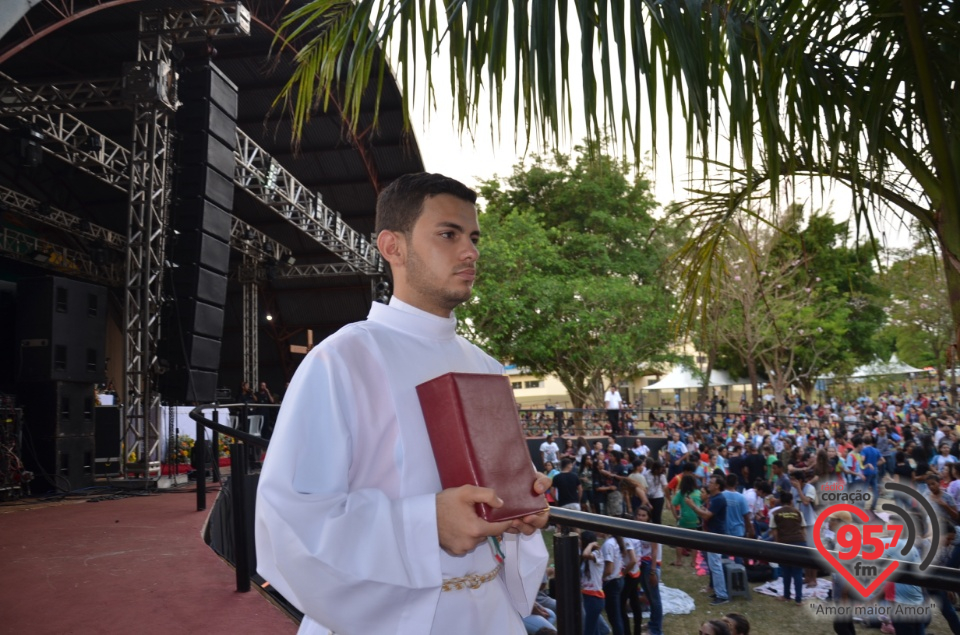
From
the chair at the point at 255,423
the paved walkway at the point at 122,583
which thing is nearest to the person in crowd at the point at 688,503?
the paved walkway at the point at 122,583

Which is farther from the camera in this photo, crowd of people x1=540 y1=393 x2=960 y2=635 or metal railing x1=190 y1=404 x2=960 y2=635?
crowd of people x1=540 y1=393 x2=960 y2=635

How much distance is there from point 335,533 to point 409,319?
48 cm

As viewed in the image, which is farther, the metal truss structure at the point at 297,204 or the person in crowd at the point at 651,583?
the metal truss structure at the point at 297,204

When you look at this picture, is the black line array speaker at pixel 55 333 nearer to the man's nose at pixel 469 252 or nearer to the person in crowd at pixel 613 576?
the person in crowd at pixel 613 576

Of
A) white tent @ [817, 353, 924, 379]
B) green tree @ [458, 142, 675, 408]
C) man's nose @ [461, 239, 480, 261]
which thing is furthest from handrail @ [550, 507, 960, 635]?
white tent @ [817, 353, 924, 379]

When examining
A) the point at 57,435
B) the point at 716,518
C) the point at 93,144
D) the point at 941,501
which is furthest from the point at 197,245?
the point at 941,501

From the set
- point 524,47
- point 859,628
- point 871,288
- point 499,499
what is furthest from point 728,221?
point 871,288

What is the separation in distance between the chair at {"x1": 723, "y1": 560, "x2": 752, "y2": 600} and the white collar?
813 cm

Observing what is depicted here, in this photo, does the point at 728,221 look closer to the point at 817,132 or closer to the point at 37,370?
the point at 817,132

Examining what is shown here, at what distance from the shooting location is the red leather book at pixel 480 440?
1.22 meters

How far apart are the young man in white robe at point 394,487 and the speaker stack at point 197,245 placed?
1007 centimetres

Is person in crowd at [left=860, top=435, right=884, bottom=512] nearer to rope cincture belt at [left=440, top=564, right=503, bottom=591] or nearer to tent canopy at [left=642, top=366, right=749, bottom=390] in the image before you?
rope cincture belt at [left=440, top=564, right=503, bottom=591]

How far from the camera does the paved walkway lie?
3.33 metres

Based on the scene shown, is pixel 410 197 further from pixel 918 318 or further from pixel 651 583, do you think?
pixel 918 318
